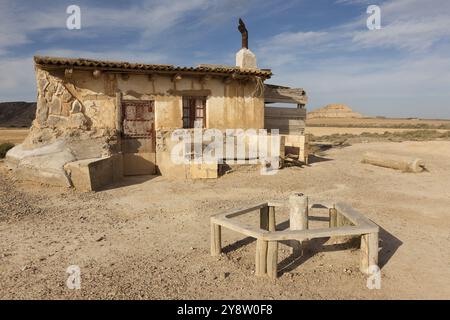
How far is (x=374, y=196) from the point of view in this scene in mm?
8195

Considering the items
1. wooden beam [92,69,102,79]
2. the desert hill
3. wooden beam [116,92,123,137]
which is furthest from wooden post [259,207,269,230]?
the desert hill

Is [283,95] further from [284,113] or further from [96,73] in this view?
[96,73]

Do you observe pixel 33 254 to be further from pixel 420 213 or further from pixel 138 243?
pixel 420 213

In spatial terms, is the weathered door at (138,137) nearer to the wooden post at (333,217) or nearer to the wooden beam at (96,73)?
the wooden beam at (96,73)

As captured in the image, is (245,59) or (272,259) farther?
(245,59)

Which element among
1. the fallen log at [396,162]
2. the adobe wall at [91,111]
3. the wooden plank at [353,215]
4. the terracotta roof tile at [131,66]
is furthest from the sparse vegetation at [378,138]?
the wooden plank at [353,215]

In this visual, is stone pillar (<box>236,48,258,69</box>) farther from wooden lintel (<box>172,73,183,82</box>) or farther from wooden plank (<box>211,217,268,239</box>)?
wooden plank (<box>211,217,268,239</box>)

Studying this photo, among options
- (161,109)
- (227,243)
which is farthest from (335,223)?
(161,109)

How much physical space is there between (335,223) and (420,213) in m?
2.45

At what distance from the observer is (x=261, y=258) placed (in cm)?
409

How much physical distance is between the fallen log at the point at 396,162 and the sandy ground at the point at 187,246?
1.91 m

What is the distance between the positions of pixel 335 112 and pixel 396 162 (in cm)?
8049

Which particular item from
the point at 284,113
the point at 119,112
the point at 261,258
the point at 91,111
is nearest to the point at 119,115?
the point at 119,112

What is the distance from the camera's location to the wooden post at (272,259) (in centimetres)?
403
